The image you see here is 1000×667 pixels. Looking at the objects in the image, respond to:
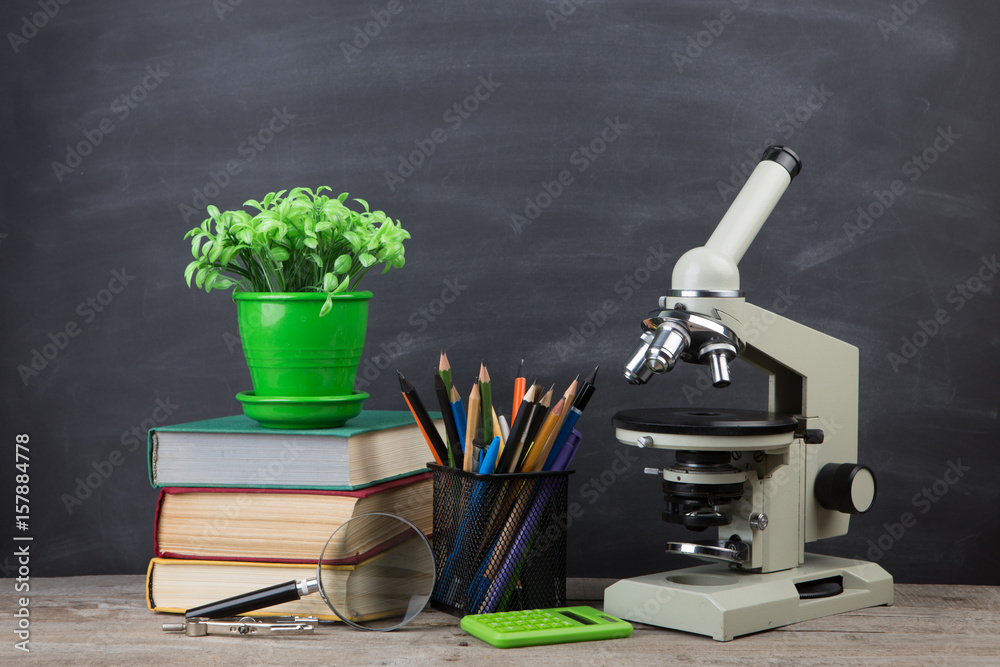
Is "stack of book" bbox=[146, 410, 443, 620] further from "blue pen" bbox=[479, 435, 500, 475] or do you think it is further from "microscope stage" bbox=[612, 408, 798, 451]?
"microscope stage" bbox=[612, 408, 798, 451]

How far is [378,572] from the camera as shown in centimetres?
95

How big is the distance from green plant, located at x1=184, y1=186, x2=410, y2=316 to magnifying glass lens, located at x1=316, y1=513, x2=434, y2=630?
9.5 inches

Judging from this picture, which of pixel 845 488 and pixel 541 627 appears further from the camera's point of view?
pixel 845 488

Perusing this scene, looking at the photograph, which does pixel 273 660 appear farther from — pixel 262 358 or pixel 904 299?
pixel 904 299

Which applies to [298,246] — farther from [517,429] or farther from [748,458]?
[748,458]

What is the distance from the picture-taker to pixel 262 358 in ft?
3.23

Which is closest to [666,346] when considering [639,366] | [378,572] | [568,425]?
[639,366]

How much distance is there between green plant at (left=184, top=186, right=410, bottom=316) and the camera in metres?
0.97

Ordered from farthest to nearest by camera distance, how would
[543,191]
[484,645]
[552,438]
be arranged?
[543,191]
[552,438]
[484,645]

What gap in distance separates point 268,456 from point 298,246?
230 mm

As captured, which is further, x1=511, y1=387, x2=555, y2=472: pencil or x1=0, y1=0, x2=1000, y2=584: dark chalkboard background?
x1=0, y1=0, x2=1000, y2=584: dark chalkboard background

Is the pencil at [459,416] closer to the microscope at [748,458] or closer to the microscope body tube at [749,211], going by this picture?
the microscope at [748,458]

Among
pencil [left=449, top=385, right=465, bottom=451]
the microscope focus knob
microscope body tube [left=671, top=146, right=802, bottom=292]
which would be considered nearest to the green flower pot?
pencil [left=449, top=385, right=465, bottom=451]

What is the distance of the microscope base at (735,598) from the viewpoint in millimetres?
893
